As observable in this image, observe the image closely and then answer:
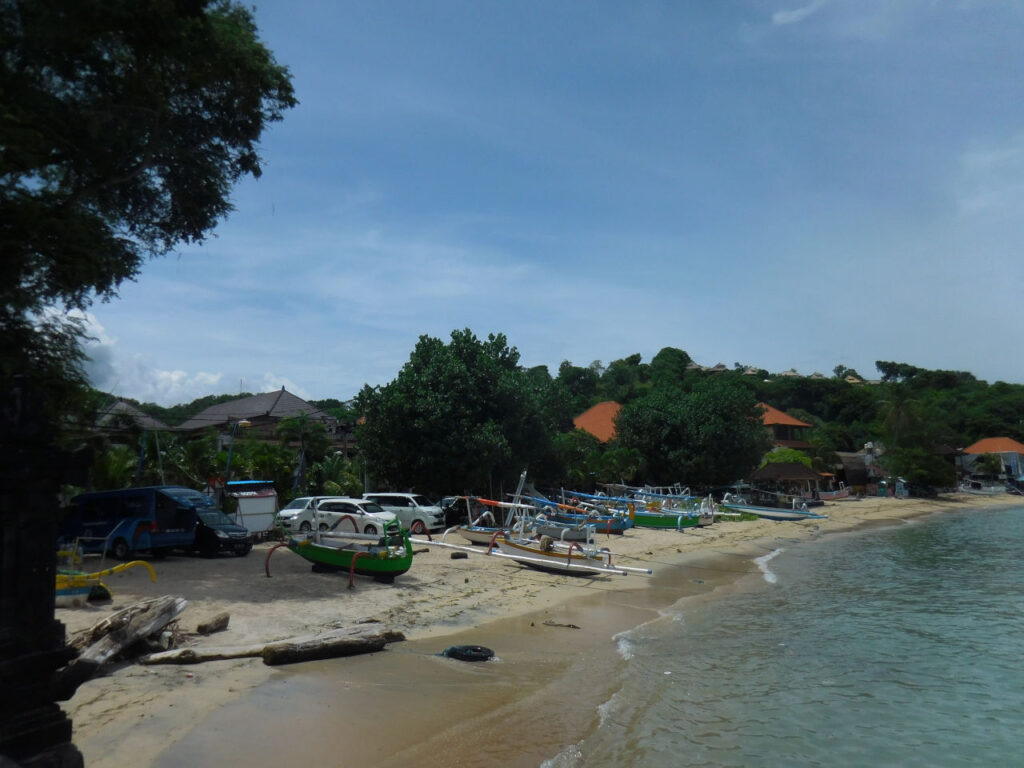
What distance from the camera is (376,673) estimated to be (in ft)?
35.7

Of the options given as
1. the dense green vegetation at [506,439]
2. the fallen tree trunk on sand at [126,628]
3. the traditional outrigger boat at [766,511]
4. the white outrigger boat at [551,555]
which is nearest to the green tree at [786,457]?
the dense green vegetation at [506,439]

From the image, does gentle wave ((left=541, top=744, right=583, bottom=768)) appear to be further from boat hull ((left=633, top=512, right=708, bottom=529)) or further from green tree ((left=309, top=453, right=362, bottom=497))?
boat hull ((left=633, top=512, right=708, bottom=529))

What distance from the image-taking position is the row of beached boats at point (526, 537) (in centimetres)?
1758

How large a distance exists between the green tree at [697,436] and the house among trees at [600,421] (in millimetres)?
6358

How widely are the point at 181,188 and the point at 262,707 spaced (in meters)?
13.9

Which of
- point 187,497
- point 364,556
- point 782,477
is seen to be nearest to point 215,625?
point 364,556

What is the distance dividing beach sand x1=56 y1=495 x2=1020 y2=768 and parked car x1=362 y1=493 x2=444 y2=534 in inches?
245

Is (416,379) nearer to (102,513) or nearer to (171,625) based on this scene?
(102,513)

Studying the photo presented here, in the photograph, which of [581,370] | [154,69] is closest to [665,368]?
[581,370]

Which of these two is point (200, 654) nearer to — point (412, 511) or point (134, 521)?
point (134, 521)

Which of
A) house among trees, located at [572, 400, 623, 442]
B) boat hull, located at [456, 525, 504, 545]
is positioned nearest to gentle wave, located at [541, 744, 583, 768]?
boat hull, located at [456, 525, 504, 545]

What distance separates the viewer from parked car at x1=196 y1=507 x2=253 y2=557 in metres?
19.5

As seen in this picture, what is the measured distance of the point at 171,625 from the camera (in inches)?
442

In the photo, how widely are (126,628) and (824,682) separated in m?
10.8
